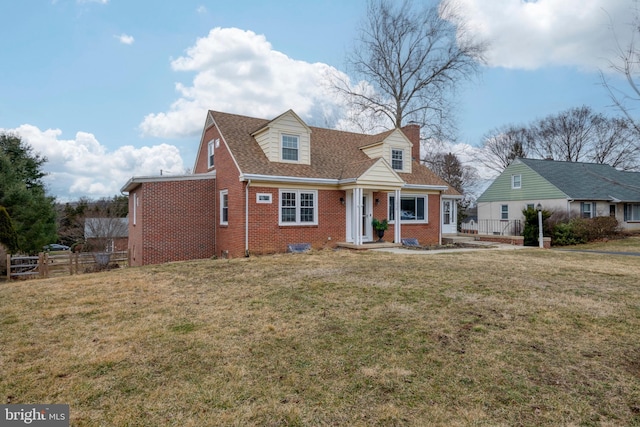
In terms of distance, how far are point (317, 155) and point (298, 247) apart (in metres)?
4.72

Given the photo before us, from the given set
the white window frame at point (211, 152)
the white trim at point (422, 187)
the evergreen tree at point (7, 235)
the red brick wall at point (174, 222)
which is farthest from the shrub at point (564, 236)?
the evergreen tree at point (7, 235)

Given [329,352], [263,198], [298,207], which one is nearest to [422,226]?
[298,207]

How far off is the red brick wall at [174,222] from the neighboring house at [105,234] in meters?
12.7

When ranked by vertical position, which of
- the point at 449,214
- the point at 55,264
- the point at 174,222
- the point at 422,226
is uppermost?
the point at 449,214

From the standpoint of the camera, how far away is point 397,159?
17875 mm

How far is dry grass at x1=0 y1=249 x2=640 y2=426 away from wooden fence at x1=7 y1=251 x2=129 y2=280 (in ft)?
20.7

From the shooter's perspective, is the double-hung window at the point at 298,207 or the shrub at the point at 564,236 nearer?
the double-hung window at the point at 298,207

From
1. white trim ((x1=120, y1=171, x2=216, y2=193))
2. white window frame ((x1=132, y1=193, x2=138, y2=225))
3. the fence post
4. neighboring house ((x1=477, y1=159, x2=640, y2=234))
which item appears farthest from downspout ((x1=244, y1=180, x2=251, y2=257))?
neighboring house ((x1=477, y1=159, x2=640, y2=234))

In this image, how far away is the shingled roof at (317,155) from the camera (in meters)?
14.3

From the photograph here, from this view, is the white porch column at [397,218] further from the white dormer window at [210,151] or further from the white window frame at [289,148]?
the white dormer window at [210,151]

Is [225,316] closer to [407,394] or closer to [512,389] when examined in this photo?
[407,394]

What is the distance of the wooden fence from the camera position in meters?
13.0

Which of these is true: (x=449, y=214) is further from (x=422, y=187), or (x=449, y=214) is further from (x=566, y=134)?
(x=566, y=134)

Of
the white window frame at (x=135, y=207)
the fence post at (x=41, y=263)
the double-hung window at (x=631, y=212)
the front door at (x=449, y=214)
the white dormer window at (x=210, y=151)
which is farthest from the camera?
the double-hung window at (x=631, y=212)
